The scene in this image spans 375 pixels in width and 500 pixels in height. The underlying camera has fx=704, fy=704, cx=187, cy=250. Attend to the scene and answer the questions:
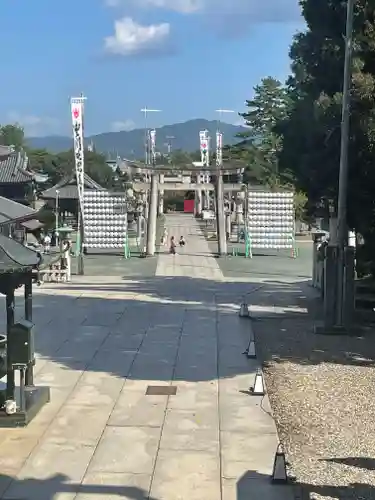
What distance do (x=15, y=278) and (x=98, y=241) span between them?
30234 millimetres

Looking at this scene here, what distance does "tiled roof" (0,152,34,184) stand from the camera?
166 feet

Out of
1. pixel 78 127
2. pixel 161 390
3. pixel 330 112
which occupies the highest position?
pixel 78 127

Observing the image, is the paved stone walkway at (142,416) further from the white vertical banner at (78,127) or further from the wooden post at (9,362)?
the white vertical banner at (78,127)

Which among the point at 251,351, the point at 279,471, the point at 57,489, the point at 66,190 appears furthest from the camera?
the point at 66,190

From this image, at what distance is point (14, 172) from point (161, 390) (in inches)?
1708

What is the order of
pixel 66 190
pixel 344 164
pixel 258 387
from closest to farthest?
pixel 258 387, pixel 344 164, pixel 66 190

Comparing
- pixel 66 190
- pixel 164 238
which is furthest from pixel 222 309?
pixel 66 190

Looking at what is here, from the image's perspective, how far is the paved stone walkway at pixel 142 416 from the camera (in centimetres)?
682

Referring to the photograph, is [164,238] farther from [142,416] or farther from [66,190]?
[142,416]

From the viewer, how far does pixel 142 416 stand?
30.1 ft

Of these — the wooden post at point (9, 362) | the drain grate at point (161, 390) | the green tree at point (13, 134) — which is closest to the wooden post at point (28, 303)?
the wooden post at point (9, 362)

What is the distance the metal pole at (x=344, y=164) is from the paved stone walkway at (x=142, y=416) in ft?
7.49

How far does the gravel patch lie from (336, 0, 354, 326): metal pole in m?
1.12

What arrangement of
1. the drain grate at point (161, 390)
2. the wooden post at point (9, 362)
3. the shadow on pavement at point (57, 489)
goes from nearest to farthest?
the shadow on pavement at point (57, 489)
the wooden post at point (9, 362)
the drain grate at point (161, 390)
